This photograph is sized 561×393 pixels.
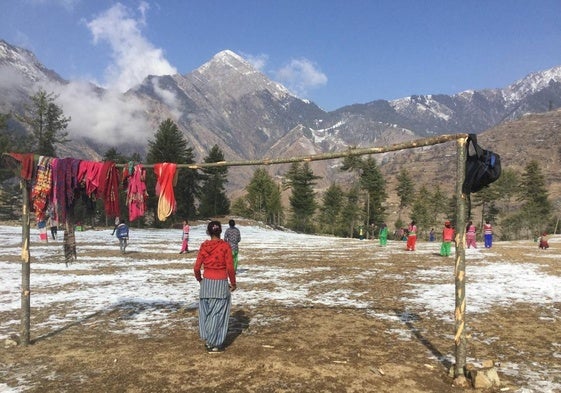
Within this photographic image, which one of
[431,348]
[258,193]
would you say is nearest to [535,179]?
[258,193]

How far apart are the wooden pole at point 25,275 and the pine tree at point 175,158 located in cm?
4633

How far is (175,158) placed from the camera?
58875 millimetres

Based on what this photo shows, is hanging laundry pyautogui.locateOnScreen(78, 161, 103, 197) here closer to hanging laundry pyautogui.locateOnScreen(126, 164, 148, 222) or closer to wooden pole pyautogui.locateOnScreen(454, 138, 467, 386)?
hanging laundry pyautogui.locateOnScreen(126, 164, 148, 222)

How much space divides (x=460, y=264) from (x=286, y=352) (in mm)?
3619

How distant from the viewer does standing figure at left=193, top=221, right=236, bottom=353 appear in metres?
7.72

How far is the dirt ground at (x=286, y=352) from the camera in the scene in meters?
6.33

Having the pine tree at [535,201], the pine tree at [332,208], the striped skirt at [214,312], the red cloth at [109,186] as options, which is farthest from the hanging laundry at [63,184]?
the pine tree at [535,201]

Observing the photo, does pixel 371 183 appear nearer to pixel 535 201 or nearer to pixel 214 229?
pixel 535 201

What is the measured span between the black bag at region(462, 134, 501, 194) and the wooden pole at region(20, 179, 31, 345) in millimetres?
8606

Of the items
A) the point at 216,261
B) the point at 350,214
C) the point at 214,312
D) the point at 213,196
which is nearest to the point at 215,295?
the point at 214,312

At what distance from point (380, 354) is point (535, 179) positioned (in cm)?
8287

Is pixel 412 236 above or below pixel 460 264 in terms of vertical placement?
below

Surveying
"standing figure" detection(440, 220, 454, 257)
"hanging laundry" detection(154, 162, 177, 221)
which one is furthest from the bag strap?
"standing figure" detection(440, 220, 454, 257)

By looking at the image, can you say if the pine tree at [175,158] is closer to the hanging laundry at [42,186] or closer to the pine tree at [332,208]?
the pine tree at [332,208]
